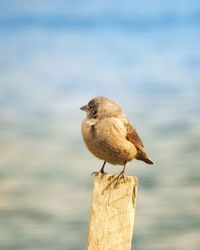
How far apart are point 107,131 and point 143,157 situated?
0.55 meters

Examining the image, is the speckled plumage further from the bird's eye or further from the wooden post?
the wooden post

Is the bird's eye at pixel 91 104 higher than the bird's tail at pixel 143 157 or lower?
higher

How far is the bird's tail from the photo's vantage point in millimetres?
A: 4154

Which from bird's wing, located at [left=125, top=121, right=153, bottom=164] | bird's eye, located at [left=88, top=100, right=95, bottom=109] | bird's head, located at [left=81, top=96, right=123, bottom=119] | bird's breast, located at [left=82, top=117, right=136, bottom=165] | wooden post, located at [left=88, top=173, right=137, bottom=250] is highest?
bird's eye, located at [left=88, top=100, right=95, bottom=109]

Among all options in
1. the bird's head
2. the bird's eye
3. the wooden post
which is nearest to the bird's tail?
the bird's head

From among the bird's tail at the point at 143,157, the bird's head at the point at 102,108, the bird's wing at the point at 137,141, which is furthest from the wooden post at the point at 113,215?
the bird's tail at the point at 143,157

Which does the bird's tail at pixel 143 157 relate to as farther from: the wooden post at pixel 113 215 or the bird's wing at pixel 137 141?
the wooden post at pixel 113 215

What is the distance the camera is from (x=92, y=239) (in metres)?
3.05

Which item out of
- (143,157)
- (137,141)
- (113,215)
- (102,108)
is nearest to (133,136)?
(137,141)

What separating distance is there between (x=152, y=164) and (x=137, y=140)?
311mm

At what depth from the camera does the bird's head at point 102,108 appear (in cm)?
379

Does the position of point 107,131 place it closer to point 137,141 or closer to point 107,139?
point 107,139

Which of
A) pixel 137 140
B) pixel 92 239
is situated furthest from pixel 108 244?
pixel 137 140

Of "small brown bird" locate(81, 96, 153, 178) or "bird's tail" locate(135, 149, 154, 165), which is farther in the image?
"bird's tail" locate(135, 149, 154, 165)
